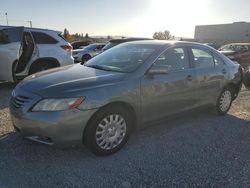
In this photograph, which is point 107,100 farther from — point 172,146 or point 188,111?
point 188,111

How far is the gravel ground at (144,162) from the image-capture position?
3412 millimetres

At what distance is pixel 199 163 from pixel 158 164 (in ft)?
1.81

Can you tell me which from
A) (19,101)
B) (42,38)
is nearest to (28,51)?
(42,38)

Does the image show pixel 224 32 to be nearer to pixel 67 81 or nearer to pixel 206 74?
pixel 206 74

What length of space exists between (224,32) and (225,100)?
75.0m

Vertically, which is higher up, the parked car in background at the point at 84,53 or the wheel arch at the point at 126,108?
the wheel arch at the point at 126,108

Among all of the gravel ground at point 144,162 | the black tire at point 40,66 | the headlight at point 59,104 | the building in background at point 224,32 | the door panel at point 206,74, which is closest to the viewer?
the gravel ground at point 144,162

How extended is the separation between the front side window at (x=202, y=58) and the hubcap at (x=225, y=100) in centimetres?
77

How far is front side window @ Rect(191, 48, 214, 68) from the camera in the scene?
516 centimetres

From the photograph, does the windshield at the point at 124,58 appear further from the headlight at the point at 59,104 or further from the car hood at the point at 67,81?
the headlight at the point at 59,104

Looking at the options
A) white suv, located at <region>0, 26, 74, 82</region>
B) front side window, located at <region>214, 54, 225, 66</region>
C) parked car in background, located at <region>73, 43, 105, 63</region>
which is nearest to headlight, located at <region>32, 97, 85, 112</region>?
front side window, located at <region>214, 54, 225, 66</region>

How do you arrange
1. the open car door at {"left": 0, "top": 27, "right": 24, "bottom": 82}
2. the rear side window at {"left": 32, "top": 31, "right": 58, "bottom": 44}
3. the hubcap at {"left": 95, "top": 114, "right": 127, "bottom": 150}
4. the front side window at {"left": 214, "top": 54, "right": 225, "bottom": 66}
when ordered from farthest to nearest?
1. the rear side window at {"left": 32, "top": 31, "right": 58, "bottom": 44}
2. the open car door at {"left": 0, "top": 27, "right": 24, "bottom": 82}
3. the front side window at {"left": 214, "top": 54, "right": 225, "bottom": 66}
4. the hubcap at {"left": 95, "top": 114, "right": 127, "bottom": 150}

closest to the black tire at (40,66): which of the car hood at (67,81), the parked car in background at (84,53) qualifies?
the car hood at (67,81)

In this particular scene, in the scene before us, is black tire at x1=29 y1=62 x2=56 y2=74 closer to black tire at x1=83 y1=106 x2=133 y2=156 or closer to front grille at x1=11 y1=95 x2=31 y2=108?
front grille at x1=11 y1=95 x2=31 y2=108
